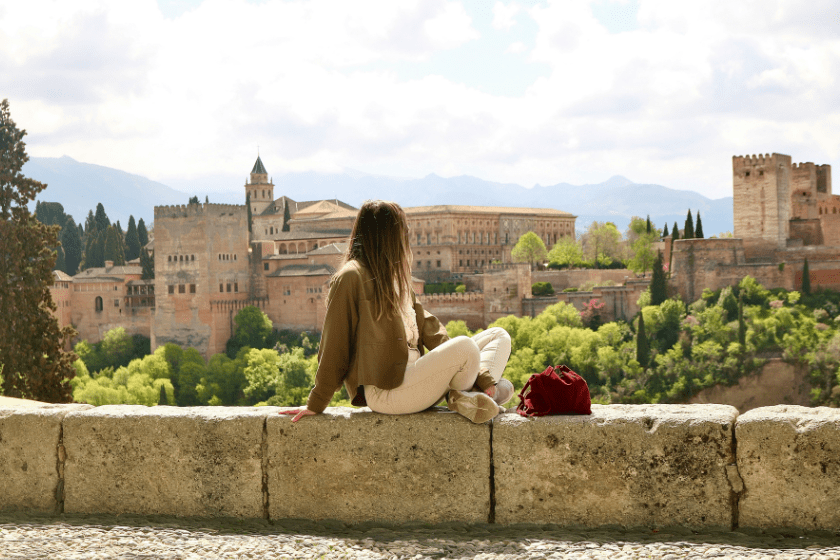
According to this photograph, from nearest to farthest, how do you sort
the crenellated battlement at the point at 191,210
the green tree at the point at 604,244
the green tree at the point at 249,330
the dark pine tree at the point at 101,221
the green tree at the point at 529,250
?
the crenellated battlement at the point at 191,210, the green tree at the point at 249,330, the green tree at the point at 604,244, the dark pine tree at the point at 101,221, the green tree at the point at 529,250

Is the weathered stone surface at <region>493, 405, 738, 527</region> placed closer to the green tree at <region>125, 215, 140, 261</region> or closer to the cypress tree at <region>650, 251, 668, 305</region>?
the cypress tree at <region>650, 251, 668, 305</region>

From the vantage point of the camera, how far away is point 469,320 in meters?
54.0

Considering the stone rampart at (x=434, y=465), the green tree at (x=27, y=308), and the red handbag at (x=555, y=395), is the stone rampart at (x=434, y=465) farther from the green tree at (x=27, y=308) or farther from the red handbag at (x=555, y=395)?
the green tree at (x=27, y=308)

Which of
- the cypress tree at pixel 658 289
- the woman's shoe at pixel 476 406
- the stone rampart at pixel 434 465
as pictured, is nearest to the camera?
the stone rampart at pixel 434 465

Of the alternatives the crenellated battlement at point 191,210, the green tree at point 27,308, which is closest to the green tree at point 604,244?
the crenellated battlement at point 191,210

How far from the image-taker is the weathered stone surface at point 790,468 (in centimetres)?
432

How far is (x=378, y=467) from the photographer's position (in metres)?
4.91

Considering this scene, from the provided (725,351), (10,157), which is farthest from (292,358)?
(10,157)

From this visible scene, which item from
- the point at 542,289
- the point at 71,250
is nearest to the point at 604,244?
the point at 542,289

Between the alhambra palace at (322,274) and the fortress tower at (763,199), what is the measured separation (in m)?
0.05

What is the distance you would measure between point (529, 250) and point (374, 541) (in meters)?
68.8

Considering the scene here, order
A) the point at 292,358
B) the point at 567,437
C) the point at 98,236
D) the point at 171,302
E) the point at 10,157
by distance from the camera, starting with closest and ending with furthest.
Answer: the point at 567,437
the point at 10,157
the point at 292,358
the point at 171,302
the point at 98,236

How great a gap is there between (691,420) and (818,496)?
0.65 metres

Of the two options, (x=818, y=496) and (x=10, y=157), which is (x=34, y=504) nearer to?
(x=818, y=496)
